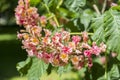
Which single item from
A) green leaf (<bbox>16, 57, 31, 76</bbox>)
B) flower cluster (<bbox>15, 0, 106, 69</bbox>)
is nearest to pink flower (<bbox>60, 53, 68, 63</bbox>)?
flower cluster (<bbox>15, 0, 106, 69</bbox>)

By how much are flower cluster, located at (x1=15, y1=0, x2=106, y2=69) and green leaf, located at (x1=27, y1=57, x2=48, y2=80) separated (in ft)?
0.19

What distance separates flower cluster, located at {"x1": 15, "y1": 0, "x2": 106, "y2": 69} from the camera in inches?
104

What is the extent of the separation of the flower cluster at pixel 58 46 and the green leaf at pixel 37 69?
58mm

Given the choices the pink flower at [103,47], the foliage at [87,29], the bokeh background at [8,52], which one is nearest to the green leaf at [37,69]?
the foliage at [87,29]

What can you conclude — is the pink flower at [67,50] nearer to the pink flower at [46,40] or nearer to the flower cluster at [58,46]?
the flower cluster at [58,46]

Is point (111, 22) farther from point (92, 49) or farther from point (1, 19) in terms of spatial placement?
point (1, 19)

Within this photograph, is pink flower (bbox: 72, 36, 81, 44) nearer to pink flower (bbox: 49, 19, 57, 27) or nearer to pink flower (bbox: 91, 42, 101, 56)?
pink flower (bbox: 91, 42, 101, 56)

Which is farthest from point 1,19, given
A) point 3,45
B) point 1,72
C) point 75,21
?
point 75,21

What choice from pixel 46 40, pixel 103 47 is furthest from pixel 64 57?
pixel 103 47

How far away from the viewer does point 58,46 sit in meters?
2.63

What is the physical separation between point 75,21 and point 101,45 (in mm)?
631

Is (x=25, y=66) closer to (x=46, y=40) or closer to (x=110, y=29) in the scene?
(x=46, y=40)

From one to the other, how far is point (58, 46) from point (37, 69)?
0.89 feet

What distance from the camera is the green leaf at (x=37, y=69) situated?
9.11ft
